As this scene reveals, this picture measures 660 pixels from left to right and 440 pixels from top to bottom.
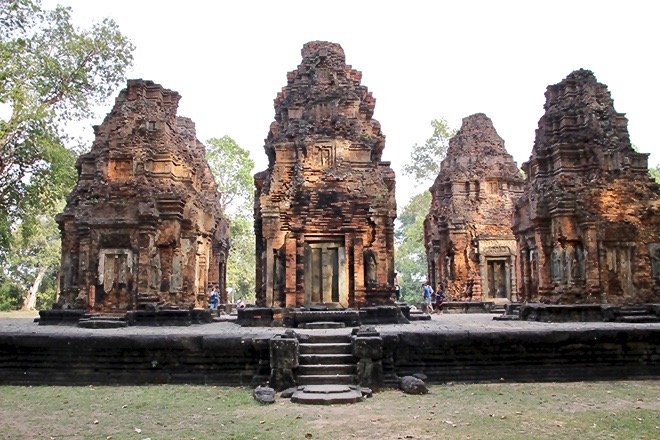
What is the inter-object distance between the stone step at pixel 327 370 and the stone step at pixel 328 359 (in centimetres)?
13

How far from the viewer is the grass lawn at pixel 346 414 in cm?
557

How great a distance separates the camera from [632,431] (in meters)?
5.48

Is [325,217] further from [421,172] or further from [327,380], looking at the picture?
[421,172]

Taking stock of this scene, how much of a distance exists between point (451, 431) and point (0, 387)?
6.77 meters

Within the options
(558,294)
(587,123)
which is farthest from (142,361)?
(587,123)

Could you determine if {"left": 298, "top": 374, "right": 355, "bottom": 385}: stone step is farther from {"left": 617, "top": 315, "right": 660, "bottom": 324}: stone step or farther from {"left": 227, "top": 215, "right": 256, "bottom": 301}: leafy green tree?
{"left": 227, "top": 215, "right": 256, "bottom": 301}: leafy green tree

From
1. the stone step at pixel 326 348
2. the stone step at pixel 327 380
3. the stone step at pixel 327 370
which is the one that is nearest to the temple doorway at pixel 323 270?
the stone step at pixel 326 348

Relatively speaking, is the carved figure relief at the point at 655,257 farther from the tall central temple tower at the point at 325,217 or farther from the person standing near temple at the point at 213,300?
the person standing near temple at the point at 213,300

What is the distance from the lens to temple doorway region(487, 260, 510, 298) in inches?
872

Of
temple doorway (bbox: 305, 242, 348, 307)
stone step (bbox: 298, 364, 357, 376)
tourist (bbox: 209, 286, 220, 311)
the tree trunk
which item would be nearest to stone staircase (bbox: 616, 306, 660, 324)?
temple doorway (bbox: 305, 242, 348, 307)

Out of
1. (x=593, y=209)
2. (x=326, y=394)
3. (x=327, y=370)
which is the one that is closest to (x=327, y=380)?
(x=327, y=370)

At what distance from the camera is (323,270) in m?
13.1

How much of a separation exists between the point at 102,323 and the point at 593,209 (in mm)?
11453

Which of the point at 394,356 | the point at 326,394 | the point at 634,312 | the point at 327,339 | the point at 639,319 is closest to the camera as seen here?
the point at 326,394
